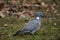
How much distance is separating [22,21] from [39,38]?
182cm

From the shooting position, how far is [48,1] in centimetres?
1198

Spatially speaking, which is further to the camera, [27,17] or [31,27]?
[27,17]

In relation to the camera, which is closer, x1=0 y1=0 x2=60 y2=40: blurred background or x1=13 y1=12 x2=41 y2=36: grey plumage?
x1=13 y1=12 x2=41 y2=36: grey plumage

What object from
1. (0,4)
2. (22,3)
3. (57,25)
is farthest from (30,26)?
(22,3)

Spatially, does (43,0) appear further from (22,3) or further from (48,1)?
(22,3)

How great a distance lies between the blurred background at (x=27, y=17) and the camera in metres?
8.44

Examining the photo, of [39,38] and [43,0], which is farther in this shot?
[43,0]

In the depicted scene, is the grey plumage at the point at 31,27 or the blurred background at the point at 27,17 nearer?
the grey plumage at the point at 31,27

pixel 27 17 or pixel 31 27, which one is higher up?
pixel 31 27

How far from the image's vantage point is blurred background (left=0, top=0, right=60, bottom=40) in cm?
844

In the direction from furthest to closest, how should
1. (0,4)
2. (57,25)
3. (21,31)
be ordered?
(0,4), (57,25), (21,31)

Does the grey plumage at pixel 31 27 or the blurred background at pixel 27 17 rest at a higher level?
the grey plumage at pixel 31 27

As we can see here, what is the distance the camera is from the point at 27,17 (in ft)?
33.7

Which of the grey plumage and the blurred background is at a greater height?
the grey plumage
